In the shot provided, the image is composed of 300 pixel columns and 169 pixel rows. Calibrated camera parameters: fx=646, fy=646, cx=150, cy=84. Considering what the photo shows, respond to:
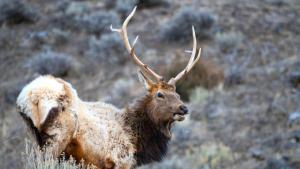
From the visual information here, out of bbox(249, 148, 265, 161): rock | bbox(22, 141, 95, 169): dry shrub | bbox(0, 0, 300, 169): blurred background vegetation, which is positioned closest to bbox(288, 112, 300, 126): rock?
bbox(0, 0, 300, 169): blurred background vegetation

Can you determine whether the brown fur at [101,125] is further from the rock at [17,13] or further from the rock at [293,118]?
the rock at [17,13]

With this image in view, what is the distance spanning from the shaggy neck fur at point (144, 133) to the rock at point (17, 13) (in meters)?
15.5

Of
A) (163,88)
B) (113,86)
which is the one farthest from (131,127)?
(113,86)

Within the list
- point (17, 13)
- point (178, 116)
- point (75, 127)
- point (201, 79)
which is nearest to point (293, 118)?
point (201, 79)

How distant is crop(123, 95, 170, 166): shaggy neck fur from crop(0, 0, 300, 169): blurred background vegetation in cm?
452

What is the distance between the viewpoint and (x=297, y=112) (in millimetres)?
14766

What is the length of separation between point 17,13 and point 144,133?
638 inches

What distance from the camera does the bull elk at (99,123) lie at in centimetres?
709

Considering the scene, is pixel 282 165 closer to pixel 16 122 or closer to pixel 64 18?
pixel 16 122

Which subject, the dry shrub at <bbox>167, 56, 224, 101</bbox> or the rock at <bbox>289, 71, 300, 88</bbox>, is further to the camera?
the dry shrub at <bbox>167, 56, 224, 101</bbox>

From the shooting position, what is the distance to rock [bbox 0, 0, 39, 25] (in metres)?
23.2

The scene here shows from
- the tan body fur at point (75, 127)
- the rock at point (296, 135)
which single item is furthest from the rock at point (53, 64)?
the tan body fur at point (75, 127)

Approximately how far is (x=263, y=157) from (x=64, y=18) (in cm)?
1193

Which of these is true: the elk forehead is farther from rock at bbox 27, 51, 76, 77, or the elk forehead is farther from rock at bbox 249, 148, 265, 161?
rock at bbox 27, 51, 76, 77
